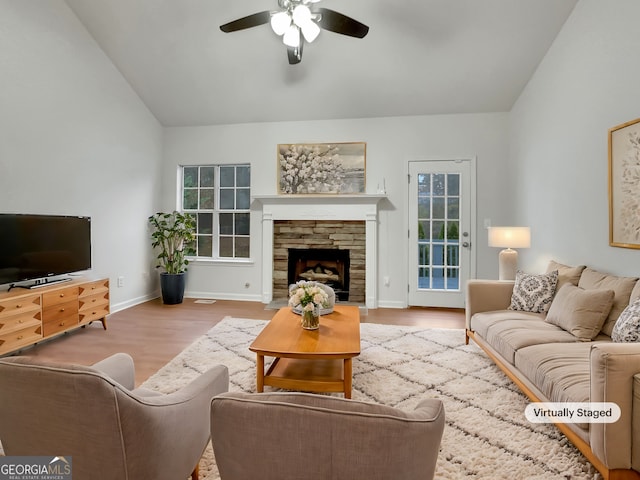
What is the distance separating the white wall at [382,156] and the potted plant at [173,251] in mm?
431

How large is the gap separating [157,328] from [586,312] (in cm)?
403

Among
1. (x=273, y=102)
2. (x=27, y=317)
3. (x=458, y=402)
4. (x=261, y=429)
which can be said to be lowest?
(x=458, y=402)

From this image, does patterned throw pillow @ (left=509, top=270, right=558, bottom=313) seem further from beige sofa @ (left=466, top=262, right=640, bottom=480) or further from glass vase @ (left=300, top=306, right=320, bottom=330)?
glass vase @ (left=300, top=306, right=320, bottom=330)

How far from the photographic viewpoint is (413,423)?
0.80 m

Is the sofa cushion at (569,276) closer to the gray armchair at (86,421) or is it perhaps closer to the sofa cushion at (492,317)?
the sofa cushion at (492,317)

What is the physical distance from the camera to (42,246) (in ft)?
11.1

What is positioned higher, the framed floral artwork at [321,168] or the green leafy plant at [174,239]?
the framed floral artwork at [321,168]

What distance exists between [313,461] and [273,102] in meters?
4.81

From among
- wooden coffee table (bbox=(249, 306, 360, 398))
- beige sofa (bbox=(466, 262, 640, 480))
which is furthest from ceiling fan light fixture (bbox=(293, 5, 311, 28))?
beige sofa (bbox=(466, 262, 640, 480))

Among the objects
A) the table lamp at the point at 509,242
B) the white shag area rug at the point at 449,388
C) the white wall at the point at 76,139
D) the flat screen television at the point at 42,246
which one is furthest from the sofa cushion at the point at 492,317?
the white wall at the point at 76,139

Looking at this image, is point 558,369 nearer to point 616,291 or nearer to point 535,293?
point 616,291

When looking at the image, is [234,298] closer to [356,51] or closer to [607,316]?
[356,51]

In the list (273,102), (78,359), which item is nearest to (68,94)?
(273,102)

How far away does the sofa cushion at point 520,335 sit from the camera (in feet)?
7.66
